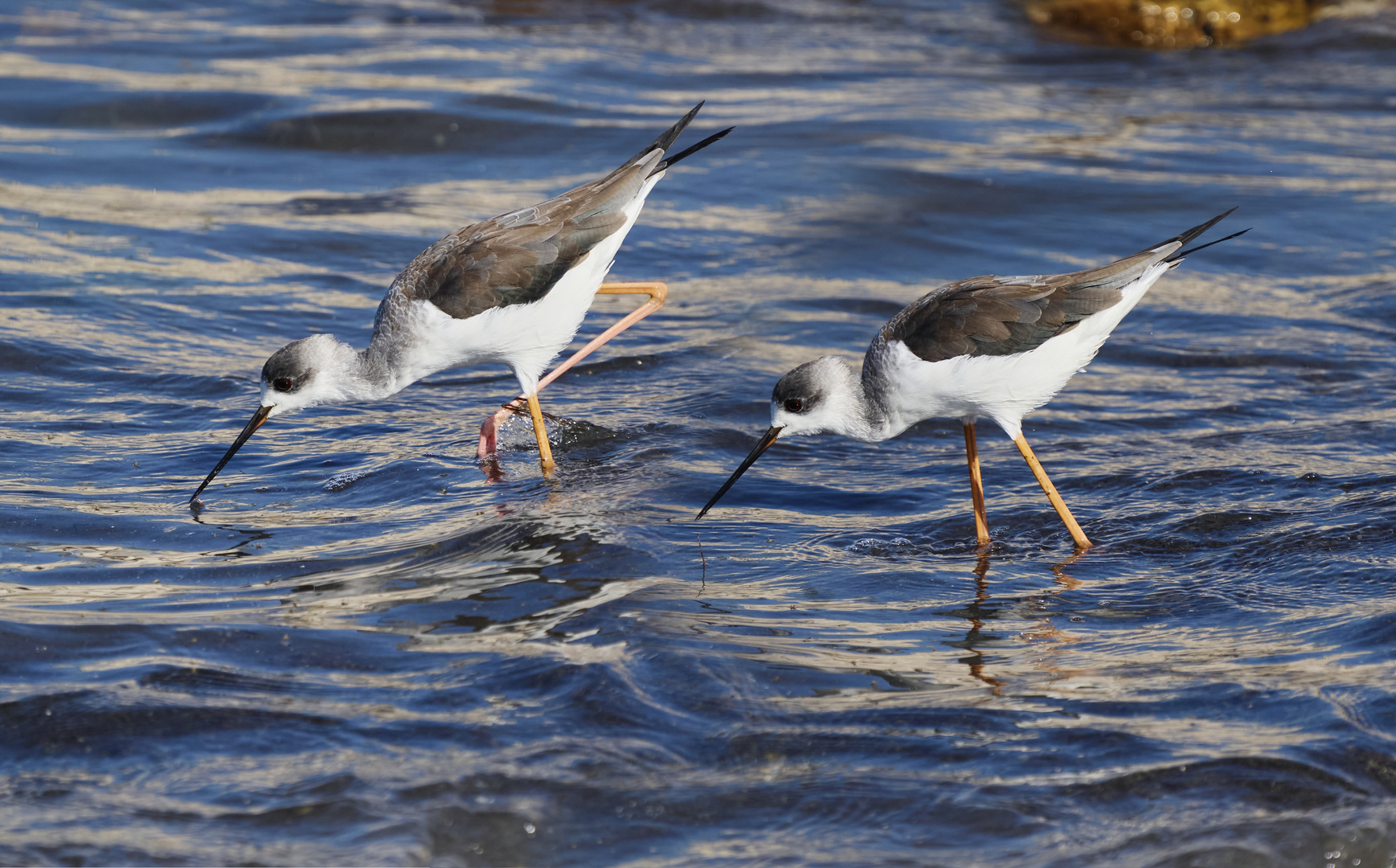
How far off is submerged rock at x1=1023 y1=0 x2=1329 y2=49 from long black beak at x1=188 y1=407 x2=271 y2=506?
14.0 m

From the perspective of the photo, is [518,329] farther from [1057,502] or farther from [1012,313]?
[1057,502]

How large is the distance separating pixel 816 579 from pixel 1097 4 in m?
14.3

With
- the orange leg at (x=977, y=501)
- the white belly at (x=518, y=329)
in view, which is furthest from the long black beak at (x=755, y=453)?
the white belly at (x=518, y=329)

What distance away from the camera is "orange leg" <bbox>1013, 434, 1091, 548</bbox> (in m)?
6.35

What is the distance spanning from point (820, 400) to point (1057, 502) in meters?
1.20

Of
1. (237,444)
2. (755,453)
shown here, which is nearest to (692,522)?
(755,453)

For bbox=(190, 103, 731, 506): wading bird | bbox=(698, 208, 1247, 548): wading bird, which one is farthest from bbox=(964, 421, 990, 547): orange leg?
bbox=(190, 103, 731, 506): wading bird

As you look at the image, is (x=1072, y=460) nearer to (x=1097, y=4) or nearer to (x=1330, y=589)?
(x=1330, y=589)

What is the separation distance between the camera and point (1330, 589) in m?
5.70

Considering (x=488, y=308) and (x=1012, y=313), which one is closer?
(x=1012, y=313)

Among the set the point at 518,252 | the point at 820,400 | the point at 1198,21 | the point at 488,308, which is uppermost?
the point at 1198,21

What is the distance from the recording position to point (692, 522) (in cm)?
662

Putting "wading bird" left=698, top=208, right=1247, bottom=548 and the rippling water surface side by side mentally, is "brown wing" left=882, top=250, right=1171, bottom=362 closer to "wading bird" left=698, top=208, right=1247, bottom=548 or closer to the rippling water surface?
"wading bird" left=698, top=208, right=1247, bottom=548

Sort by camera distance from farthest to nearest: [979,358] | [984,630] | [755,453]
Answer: [755,453], [979,358], [984,630]
